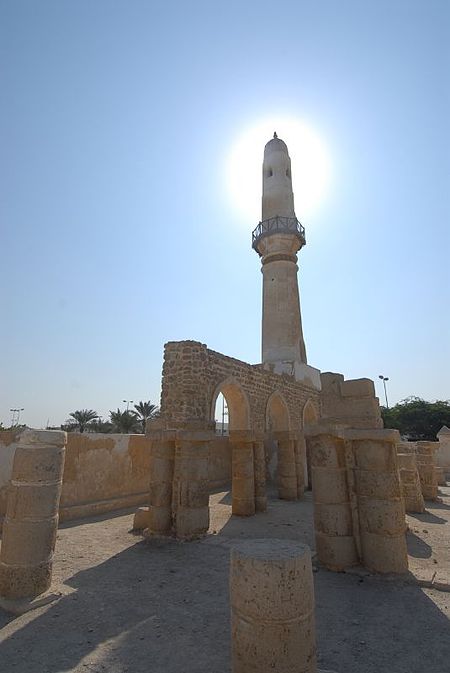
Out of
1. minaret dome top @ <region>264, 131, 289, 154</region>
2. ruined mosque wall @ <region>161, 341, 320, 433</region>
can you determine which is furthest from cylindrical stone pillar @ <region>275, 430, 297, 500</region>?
minaret dome top @ <region>264, 131, 289, 154</region>

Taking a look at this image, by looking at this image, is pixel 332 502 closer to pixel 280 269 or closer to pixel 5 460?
pixel 5 460

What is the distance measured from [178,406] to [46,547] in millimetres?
3796


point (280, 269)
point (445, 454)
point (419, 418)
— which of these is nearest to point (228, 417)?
point (280, 269)

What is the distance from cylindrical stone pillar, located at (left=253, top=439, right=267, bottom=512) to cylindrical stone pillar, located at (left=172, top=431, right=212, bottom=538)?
9.30 ft

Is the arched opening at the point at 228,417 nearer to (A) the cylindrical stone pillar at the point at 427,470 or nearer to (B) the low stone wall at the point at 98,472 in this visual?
(B) the low stone wall at the point at 98,472

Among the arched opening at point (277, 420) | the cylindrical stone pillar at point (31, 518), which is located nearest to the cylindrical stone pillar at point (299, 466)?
the arched opening at point (277, 420)

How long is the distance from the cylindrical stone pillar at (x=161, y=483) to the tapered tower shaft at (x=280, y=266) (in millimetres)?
10808

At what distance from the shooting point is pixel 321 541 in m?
5.43

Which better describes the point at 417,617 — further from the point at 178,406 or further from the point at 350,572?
the point at 178,406

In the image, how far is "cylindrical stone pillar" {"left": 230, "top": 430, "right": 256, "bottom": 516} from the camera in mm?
9487

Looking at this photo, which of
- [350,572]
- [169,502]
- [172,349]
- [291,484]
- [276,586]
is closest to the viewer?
[276,586]

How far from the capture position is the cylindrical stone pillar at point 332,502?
5.24 m

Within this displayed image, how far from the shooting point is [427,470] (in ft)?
39.1

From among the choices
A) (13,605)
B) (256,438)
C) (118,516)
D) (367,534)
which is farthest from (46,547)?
(256,438)
